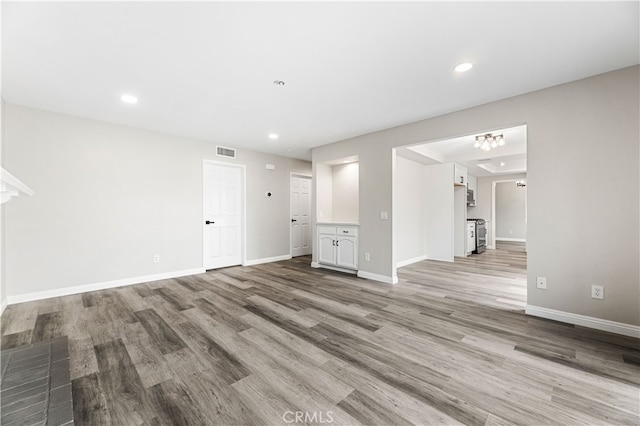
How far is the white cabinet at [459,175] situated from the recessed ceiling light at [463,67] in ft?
12.9

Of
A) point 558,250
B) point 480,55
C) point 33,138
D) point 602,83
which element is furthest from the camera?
point 33,138

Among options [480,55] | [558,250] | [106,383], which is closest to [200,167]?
[106,383]

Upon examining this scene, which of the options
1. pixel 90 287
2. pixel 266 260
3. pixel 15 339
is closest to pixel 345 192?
pixel 266 260

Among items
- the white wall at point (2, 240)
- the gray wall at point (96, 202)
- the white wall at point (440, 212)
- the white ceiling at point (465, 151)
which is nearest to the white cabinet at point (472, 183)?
the white ceiling at point (465, 151)

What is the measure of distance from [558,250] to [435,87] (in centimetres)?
219

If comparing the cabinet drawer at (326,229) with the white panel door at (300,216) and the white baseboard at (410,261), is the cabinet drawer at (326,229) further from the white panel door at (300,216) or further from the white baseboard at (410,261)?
the white baseboard at (410,261)

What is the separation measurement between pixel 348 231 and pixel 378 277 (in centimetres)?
100

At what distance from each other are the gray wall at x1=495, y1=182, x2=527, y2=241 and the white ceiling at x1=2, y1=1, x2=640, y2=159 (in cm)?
856

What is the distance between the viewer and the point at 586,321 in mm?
2543

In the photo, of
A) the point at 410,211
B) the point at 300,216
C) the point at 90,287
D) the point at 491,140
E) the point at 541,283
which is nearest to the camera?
the point at 541,283

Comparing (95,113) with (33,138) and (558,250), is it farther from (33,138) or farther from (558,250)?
(558,250)

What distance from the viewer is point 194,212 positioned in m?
4.79

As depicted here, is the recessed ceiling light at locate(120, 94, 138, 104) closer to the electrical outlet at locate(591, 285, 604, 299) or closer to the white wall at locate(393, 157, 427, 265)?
the white wall at locate(393, 157, 427, 265)

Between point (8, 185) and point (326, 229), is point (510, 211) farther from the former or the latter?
point (8, 185)
